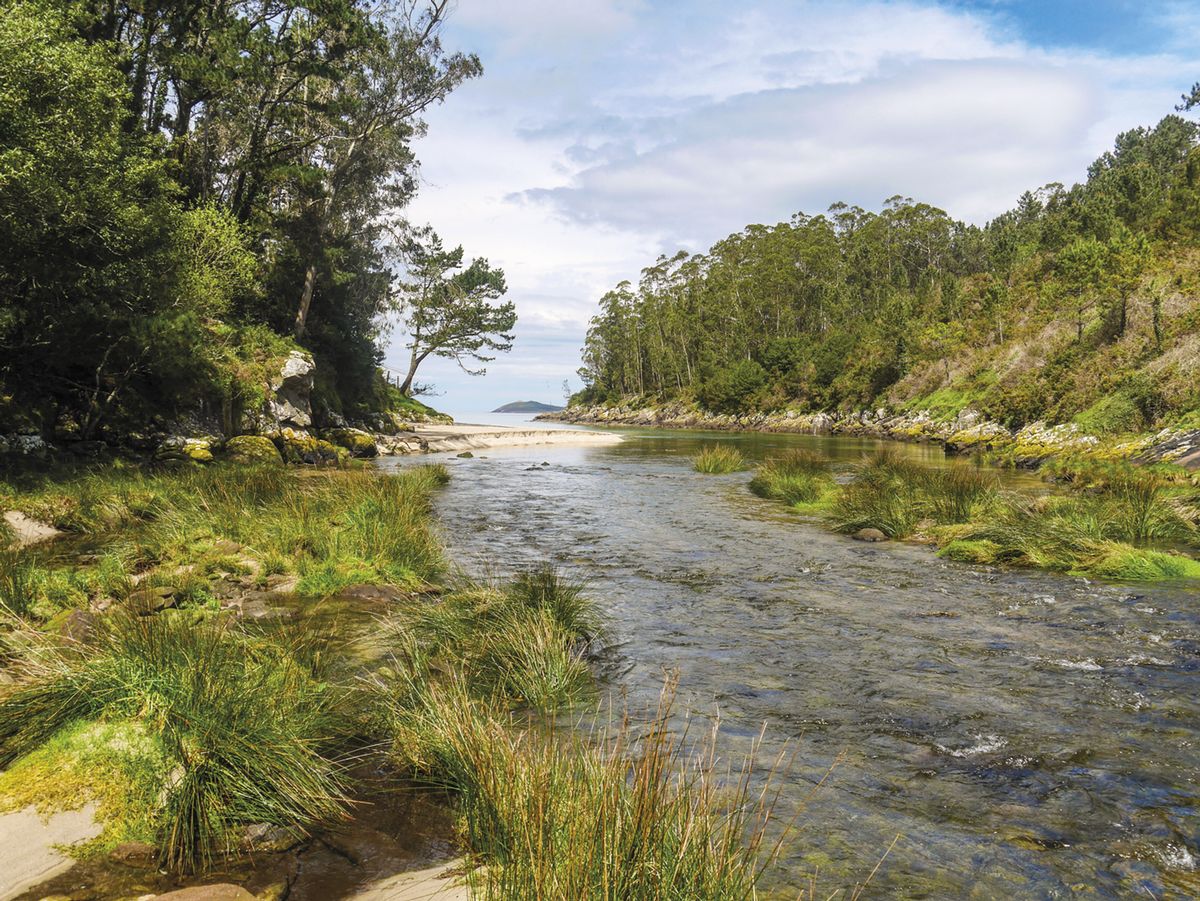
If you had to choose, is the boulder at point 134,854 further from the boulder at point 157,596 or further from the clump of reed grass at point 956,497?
the clump of reed grass at point 956,497

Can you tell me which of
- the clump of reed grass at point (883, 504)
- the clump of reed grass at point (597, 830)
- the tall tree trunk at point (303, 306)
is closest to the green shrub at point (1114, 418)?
the clump of reed grass at point (883, 504)

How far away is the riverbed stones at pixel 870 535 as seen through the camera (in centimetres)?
1328

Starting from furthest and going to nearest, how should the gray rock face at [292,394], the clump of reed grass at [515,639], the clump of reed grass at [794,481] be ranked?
1. the gray rock face at [292,394]
2. the clump of reed grass at [794,481]
3. the clump of reed grass at [515,639]

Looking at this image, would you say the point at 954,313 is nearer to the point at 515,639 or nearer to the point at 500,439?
the point at 500,439

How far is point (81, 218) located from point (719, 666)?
641 inches

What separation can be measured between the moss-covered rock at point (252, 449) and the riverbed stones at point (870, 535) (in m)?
18.6

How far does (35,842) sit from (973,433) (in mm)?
41902

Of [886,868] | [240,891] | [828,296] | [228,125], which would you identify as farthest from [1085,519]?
[828,296]

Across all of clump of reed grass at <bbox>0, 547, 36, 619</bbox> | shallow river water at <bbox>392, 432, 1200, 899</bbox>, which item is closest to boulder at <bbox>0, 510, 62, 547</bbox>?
clump of reed grass at <bbox>0, 547, 36, 619</bbox>

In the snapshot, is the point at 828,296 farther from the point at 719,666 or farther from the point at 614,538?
the point at 719,666

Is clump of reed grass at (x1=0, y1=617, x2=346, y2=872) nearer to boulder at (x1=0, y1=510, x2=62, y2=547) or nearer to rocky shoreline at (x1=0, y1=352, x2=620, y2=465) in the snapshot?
boulder at (x1=0, y1=510, x2=62, y2=547)

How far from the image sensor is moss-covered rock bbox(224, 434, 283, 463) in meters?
22.7

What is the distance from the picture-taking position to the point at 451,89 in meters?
34.8

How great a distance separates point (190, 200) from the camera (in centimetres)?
2997
